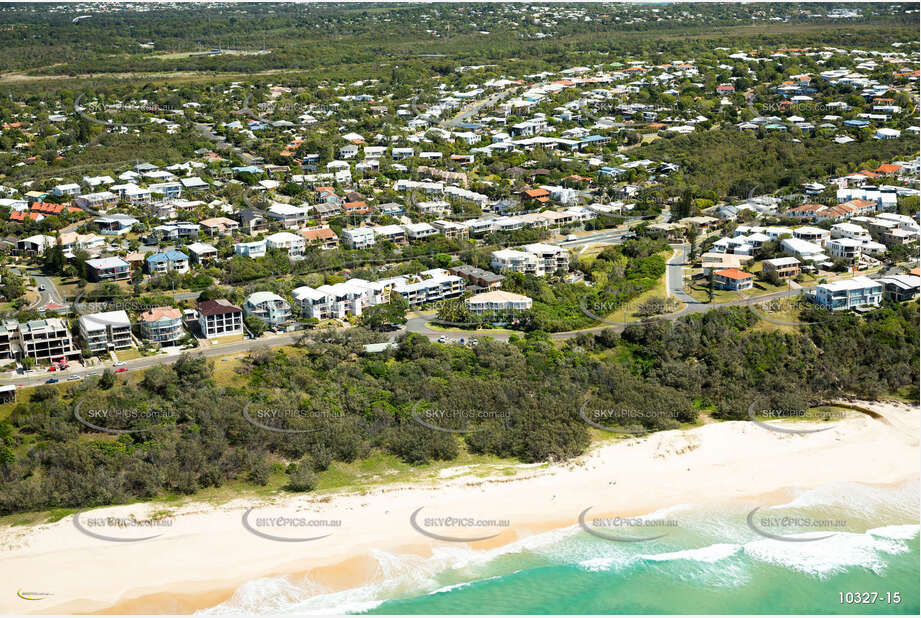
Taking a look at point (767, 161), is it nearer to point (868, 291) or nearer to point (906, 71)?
point (868, 291)

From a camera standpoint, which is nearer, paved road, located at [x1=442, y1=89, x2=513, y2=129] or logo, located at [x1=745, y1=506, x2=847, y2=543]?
logo, located at [x1=745, y1=506, x2=847, y2=543]

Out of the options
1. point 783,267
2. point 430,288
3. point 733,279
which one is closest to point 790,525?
point 733,279

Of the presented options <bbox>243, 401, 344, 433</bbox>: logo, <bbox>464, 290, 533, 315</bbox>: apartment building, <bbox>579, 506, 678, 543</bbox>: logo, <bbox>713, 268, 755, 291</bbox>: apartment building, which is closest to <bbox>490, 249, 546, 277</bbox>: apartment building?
<bbox>464, 290, 533, 315</bbox>: apartment building

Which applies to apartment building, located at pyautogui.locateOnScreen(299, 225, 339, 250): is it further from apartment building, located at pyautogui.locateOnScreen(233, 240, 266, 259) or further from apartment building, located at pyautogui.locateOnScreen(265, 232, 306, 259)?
apartment building, located at pyautogui.locateOnScreen(233, 240, 266, 259)

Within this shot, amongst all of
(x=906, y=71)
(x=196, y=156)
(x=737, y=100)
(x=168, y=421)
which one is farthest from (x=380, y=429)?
(x=906, y=71)

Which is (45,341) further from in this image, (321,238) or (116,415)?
(321,238)
